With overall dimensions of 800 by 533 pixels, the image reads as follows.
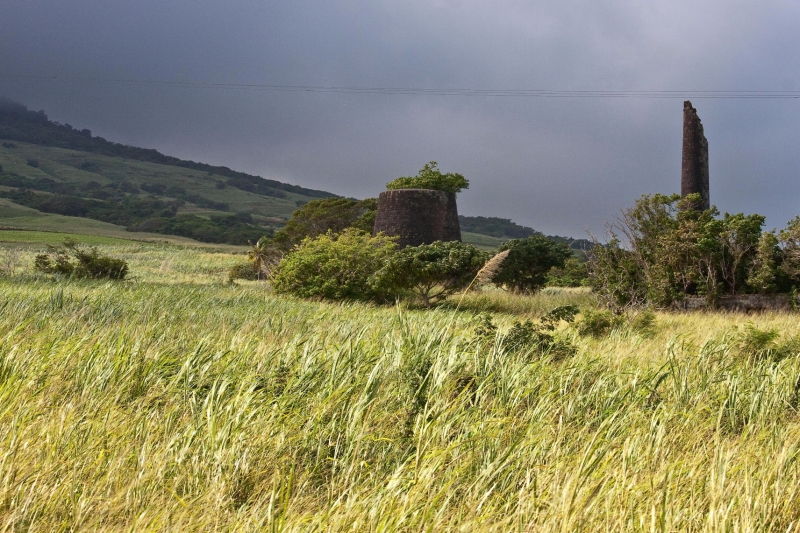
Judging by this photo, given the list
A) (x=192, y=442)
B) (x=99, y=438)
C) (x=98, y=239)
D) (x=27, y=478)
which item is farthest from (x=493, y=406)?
(x=98, y=239)

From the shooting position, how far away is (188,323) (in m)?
8.42

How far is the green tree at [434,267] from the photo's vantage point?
17.9m

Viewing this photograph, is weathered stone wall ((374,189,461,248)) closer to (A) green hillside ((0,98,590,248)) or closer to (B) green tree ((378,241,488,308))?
(B) green tree ((378,241,488,308))

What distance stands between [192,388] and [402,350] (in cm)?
157

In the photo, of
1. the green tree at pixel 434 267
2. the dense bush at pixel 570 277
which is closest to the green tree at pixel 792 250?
the green tree at pixel 434 267

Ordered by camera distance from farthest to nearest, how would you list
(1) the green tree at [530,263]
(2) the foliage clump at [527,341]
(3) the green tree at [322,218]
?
(3) the green tree at [322,218] < (1) the green tree at [530,263] < (2) the foliage clump at [527,341]

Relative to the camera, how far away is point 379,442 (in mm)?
3906

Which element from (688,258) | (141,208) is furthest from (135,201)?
(688,258)

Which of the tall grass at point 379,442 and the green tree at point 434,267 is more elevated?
the green tree at point 434,267

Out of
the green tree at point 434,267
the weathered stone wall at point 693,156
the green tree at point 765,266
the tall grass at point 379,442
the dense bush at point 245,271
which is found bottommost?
the dense bush at point 245,271

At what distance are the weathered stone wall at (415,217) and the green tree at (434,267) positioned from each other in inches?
312

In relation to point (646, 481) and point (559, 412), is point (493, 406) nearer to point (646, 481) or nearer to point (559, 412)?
point (559, 412)

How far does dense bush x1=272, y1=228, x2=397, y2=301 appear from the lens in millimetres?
18953

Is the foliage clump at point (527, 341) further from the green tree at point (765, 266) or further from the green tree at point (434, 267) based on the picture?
the green tree at point (765, 266)
